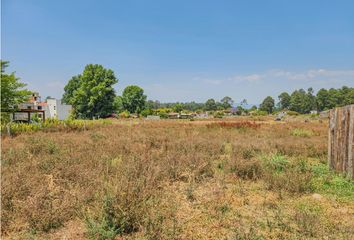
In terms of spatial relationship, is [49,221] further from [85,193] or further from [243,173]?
[243,173]

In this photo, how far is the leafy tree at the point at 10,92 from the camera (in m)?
14.1

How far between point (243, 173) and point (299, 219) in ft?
8.68

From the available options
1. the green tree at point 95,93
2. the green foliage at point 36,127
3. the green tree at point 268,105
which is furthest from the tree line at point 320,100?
the green foliage at point 36,127

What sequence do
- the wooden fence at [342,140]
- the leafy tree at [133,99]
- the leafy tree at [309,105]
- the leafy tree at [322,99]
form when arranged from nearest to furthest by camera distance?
1. the wooden fence at [342,140]
2. the leafy tree at [133,99]
3. the leafy tree at [322,99]
4. the leafy tree at [309,105]

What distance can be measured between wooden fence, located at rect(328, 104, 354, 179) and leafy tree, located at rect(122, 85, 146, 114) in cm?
7790

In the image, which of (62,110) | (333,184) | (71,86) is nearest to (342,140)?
(333,184)

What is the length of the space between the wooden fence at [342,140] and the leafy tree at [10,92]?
15922 mm

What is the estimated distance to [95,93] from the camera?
59.4m

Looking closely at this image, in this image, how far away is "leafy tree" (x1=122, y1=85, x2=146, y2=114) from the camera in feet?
274

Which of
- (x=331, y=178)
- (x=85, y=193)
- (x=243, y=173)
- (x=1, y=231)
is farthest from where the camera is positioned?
(x=243, y=173)

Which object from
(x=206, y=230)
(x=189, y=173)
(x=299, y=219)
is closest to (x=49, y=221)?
(x=206, y=230)

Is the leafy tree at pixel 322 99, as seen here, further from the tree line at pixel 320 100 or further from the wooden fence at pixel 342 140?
the wooden fence at pixel 342 140

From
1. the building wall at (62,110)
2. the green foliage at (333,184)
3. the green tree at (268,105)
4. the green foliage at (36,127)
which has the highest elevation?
the green tree at (268,105)

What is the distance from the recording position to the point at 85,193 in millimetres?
4348
